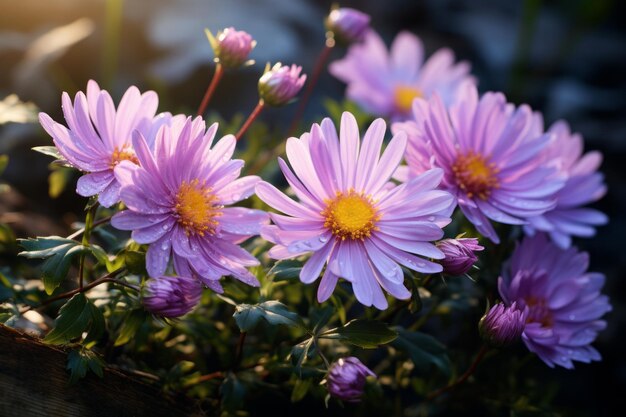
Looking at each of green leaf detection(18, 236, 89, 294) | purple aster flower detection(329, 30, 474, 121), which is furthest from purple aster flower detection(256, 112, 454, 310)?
purple aster flower detection(329, 30, 474, 121)

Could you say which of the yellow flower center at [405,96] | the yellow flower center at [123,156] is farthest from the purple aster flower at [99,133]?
the yellow flower center at [405,96]

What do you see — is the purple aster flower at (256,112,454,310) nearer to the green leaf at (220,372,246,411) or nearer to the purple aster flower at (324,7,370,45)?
the green leaf at (220,372,246,411)

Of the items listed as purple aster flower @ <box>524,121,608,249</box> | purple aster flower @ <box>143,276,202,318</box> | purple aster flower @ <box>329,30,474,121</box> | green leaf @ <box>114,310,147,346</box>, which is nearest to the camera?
purple aster flower @ <box>143,276,202,318</box>

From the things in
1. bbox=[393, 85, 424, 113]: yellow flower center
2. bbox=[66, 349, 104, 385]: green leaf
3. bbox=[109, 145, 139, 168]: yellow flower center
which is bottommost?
bbox=[66, 349, 104, 385]: green leaf

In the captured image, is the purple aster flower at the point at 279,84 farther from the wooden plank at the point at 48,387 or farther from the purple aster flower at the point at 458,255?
the wooden plank at the point at 48,387

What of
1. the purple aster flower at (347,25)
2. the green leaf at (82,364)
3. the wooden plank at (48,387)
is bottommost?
the wooden plank at (48,387)

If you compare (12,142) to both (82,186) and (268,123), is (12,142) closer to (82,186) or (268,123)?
(268,123)

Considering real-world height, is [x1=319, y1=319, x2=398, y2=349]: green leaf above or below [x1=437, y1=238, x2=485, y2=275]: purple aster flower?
below
